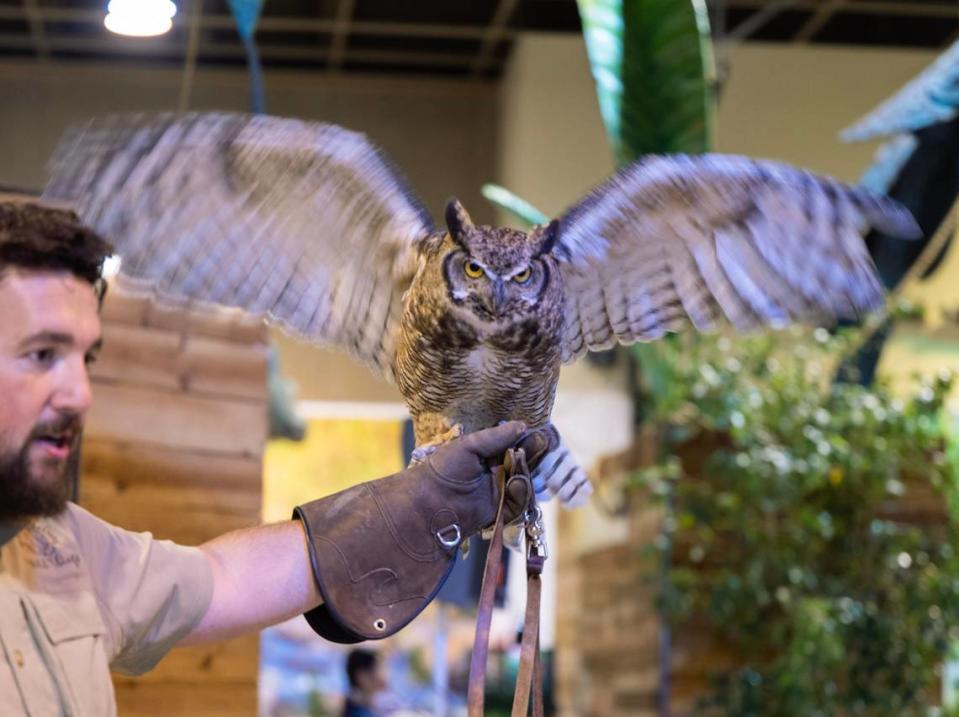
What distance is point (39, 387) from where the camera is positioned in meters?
1.30

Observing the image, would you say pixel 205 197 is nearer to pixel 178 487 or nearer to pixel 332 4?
pixel 178 487

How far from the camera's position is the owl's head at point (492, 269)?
1.44m

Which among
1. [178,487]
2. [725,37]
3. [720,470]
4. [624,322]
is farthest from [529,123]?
[624,322]

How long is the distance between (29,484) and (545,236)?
0.64m

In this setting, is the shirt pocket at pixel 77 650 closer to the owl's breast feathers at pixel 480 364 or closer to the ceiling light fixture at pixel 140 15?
the owl's breast feathers at pixel 480 364

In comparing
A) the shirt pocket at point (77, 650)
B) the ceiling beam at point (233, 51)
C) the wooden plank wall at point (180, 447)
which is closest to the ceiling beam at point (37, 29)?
the ceiling beam at point (233, 51)

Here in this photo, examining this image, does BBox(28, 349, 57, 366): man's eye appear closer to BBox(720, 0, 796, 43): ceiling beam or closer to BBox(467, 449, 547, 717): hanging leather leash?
BBox(467, 449, 547, 717): hanging leather leash

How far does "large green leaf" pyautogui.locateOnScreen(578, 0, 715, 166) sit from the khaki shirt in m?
1.73

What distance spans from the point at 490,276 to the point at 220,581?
479 millimetres

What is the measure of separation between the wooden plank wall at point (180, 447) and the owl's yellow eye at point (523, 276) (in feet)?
3.43

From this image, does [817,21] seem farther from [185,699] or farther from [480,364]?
[480,364]

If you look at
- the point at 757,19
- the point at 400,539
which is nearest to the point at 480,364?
the point at 400,539

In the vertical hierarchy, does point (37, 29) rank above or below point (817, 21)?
below

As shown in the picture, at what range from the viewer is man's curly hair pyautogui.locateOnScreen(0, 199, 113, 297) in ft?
4.39
